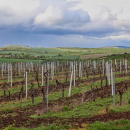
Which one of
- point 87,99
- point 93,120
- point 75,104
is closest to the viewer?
point 93,120

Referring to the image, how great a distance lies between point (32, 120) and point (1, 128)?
2336 mm

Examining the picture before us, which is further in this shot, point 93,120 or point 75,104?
point 75,104

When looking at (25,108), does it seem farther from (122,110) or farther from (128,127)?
(128,127)

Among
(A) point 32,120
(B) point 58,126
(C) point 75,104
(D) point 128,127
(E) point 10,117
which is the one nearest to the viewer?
(D) point 128,127

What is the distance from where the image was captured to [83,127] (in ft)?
35.7

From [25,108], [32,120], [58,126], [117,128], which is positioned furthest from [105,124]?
[25,108]

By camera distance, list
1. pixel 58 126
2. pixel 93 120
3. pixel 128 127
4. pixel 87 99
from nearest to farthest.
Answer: pixel 128 127, pixel 58 126, pixel 93 120, pixel 87 99

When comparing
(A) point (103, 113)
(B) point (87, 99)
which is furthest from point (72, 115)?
(B) point (87, 99)

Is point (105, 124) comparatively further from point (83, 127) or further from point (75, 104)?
point (75, 104)

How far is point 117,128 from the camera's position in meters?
10.5

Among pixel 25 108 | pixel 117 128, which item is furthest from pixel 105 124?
pixel 25 108

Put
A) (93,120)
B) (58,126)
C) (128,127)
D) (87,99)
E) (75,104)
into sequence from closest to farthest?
(128,127) → (58,126) → (93,120) → (75,104) → (87,99)

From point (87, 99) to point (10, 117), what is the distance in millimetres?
8185

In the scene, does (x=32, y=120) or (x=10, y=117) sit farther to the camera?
(x=10, y=117)
